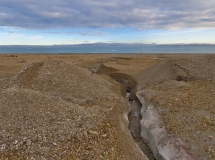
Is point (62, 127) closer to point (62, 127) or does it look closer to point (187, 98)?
point (62, 127)

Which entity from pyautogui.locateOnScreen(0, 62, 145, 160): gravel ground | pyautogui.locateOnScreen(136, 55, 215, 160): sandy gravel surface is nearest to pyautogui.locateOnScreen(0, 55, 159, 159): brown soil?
pyautogui.locateOnScreen(0, 62, 145, 160): gravel ground

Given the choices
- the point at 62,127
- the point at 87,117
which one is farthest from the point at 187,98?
the point at 62,127

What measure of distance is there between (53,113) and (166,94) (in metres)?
10.8

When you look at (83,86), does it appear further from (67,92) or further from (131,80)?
(131,80)

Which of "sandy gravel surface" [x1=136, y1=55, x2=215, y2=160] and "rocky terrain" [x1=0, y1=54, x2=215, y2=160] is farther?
"sandy gravel surface" [x1=136, y1=55, x2=215, y2=160]

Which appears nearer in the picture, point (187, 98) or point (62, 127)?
point (62, 127)

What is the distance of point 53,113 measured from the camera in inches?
496

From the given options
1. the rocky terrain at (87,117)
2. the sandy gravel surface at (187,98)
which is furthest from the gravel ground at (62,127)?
the sandy gravel surface at (187,98)

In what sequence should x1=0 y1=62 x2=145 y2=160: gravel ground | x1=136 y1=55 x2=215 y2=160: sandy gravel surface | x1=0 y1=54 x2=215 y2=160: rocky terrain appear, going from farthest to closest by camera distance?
1. x1=136 y1=55 x2=215 y2=160: sandy gravel surface
2. x1=0 y1=54 x2=215 y2=160: rocky terrain
3. x1=0 y1=62 x2=145 y2=160: gravel ground

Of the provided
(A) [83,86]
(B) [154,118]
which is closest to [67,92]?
(A) [83,86]

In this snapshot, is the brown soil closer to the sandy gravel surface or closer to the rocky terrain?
the rocky terrain

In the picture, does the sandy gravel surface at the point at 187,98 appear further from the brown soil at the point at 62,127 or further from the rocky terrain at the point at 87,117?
the brown soil at the point at 62,127

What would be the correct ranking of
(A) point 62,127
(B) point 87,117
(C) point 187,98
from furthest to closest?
(C) point 187,98, (B) point 87,117, (A) point 62,127

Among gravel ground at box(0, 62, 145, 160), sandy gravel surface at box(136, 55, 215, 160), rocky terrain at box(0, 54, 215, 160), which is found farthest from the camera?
sandy gravel surface at box(136, 55, 215, 160)
